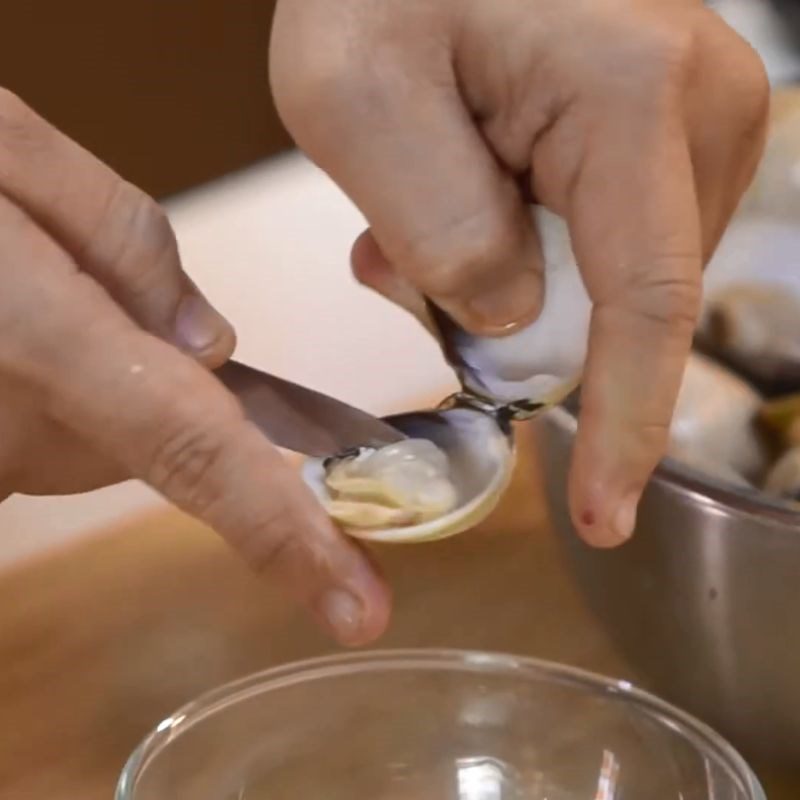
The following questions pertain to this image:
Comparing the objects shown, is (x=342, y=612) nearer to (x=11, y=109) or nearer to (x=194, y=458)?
(x=194, y=458)

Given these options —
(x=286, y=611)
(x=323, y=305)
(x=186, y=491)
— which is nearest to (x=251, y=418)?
(x=186, y=491)

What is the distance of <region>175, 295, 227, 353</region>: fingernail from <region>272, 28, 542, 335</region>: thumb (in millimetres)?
53

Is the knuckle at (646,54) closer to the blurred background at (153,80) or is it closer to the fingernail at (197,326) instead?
the fingernail at (197,326)

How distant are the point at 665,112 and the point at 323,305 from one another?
16.7 inches

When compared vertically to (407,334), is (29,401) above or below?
above

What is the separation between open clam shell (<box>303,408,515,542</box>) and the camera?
0.34 meters

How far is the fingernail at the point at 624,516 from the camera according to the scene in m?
0.35

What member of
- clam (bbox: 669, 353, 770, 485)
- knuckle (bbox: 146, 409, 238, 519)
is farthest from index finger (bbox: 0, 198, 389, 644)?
clam (bbox: 669, 353, 770, 485)

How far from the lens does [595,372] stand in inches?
14.0

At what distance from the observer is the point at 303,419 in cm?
38

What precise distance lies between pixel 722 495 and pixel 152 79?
384mm

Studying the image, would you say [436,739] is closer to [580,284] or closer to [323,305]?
[580,284]

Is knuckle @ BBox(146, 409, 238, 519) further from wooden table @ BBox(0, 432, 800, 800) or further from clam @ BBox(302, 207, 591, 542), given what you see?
wooden table @ BBox(0, 432, 800, 800)

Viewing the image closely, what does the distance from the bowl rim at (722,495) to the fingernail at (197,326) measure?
0.43 feet
